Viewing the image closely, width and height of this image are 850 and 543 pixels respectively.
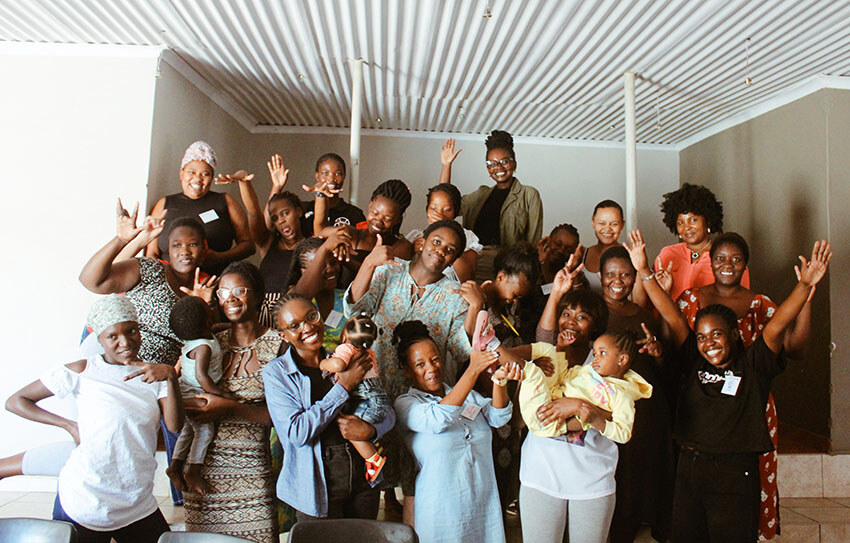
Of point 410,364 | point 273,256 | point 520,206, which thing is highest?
point 520,206

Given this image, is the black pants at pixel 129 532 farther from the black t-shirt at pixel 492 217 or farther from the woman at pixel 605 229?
the black t-shirt at pixel 492 217

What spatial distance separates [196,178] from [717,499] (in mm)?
3825

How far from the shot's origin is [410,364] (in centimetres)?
260

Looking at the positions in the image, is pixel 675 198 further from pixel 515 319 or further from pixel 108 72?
pixel 108 72

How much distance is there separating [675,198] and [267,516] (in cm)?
372

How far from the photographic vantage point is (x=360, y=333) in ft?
7.93

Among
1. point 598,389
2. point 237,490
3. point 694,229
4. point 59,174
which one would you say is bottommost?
point 237,490

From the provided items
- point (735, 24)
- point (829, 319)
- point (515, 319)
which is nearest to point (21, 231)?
point (515, 319)

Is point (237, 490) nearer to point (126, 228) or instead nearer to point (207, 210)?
point (126, 228)

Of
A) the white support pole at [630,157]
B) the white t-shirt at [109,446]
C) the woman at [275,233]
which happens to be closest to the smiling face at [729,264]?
the white support pole at [630,157]

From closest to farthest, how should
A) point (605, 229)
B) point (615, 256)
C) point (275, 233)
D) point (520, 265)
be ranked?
point (520, 265)
point (615, 256)
point (275, 233)
point (605, 229)

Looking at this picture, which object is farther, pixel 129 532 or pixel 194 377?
pixel 194 377

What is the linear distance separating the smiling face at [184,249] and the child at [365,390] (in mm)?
1228

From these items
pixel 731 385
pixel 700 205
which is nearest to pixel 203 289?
pixel 731 385
